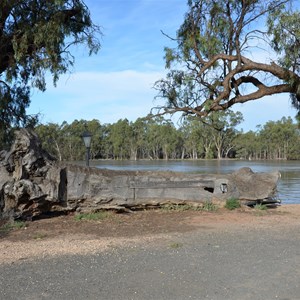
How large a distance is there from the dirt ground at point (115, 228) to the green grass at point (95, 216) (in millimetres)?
98

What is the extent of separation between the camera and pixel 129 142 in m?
109

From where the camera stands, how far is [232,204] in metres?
10.6

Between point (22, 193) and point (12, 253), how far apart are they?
275 cm

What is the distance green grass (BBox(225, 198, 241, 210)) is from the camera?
1058 cm

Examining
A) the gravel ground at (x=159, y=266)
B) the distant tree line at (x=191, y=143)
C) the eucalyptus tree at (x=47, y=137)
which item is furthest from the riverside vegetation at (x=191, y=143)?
the gravel ground at (x=159, y=266)

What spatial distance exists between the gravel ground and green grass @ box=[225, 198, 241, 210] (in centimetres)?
245

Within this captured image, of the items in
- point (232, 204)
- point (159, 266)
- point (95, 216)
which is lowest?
point (159, 266)

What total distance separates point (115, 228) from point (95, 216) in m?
1.16

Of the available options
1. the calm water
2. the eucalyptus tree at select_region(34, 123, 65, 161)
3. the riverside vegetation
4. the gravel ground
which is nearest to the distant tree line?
the riverside vegetation

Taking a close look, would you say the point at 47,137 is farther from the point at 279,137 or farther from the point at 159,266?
the point at 279,137

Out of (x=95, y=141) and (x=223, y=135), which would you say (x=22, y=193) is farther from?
(x=95, y=141)

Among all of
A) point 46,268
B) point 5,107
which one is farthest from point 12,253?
point 5,107

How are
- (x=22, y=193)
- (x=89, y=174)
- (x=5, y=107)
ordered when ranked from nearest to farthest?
(x=22, y=193) → (x=89, y=174) → (x=5, y=107)

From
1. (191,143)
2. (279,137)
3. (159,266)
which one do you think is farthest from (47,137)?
(279,137)
